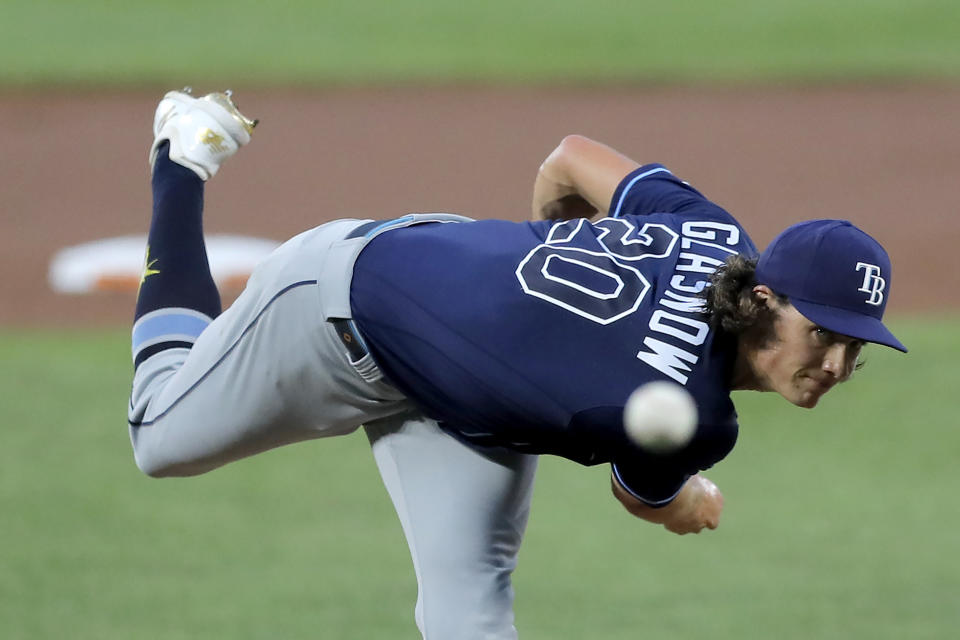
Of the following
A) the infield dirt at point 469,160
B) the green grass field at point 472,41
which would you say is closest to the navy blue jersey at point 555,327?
the infield dirt at point 469,160

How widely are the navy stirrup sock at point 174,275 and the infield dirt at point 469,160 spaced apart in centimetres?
339

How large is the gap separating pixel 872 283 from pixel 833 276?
9cm

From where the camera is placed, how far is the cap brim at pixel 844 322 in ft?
8.68

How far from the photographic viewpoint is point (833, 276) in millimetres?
2680

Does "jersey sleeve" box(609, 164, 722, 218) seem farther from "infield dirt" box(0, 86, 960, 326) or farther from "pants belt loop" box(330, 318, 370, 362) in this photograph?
"infield dirt" box(0, 86, 960, 326)

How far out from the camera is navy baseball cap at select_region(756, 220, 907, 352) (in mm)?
2668

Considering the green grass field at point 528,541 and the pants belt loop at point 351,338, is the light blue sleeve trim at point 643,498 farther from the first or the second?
the green grass field at point 528,541

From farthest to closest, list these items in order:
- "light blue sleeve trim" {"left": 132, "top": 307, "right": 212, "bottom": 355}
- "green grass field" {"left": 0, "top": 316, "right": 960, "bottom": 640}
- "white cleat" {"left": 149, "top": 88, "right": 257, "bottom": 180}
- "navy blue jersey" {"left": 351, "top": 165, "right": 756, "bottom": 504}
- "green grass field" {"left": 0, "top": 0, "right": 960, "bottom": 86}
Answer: "green grass field" {"left": 0, "top": 0, "right": 960, "bottom": 86} < "green grass field" {"left": 0, "top": 316, "right": 960, "bottom": 640} < "white cleat" {"left": 149, "top": 88, "right": 257, "bottom": 180} < "light blue sleeve trim" {"left": 132, "top": 307, "right": 212, "bottom": 355} < "navy blue jersey" {"left": 351, "top": 165, "right": 756, "bottom": 504}

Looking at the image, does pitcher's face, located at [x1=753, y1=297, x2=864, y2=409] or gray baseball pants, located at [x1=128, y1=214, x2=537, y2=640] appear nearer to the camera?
pitcher's face, located at [x1=753, y1=297, x2=864, y2=409]

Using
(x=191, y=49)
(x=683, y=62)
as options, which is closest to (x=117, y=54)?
(x=191, y=49)

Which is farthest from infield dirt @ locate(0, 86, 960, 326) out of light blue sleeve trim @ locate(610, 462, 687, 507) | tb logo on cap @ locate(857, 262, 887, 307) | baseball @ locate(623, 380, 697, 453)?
baseball @ locate(623, 380, 697, 453)

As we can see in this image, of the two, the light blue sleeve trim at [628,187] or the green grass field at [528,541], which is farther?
the green grass field at [528,541]

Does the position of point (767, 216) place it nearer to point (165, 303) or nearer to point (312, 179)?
point (312, 179)

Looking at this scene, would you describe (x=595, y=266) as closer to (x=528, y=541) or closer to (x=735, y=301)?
(x=735, y=301)
